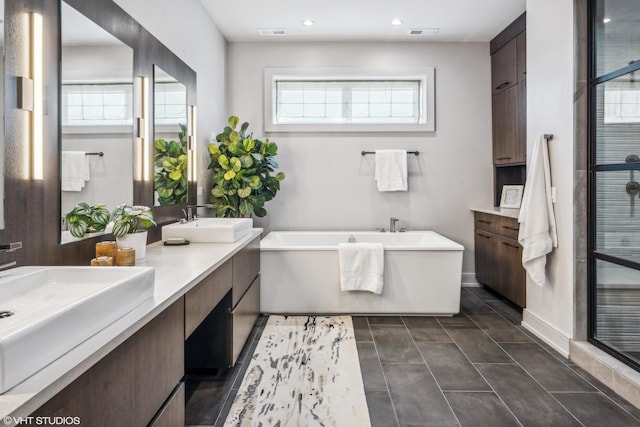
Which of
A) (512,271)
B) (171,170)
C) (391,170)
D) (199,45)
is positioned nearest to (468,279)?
(512,271)

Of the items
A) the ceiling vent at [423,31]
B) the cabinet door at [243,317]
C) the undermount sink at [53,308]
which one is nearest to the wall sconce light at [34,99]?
the undermount sink at [53,308]

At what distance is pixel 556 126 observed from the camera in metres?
2.70

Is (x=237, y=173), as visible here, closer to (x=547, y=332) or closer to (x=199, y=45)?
(x=199, y=45)

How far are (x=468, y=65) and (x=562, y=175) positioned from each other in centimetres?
223

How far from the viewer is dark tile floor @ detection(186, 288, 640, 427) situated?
192 centimetres

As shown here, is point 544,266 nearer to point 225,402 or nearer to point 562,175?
point 562,175

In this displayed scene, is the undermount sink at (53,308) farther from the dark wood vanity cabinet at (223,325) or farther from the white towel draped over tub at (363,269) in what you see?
the white towel draped over tub at (363,269)

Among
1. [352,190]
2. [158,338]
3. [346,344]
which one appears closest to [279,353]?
[346,344]

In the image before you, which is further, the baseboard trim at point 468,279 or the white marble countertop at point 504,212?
the baseboard trim at point 468,279

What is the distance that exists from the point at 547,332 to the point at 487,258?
1.31 m

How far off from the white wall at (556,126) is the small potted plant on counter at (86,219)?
107 inches

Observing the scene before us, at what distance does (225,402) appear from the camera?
2057 millimetres

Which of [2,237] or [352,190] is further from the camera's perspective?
[352,190]

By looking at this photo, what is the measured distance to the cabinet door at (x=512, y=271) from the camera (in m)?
3.37
